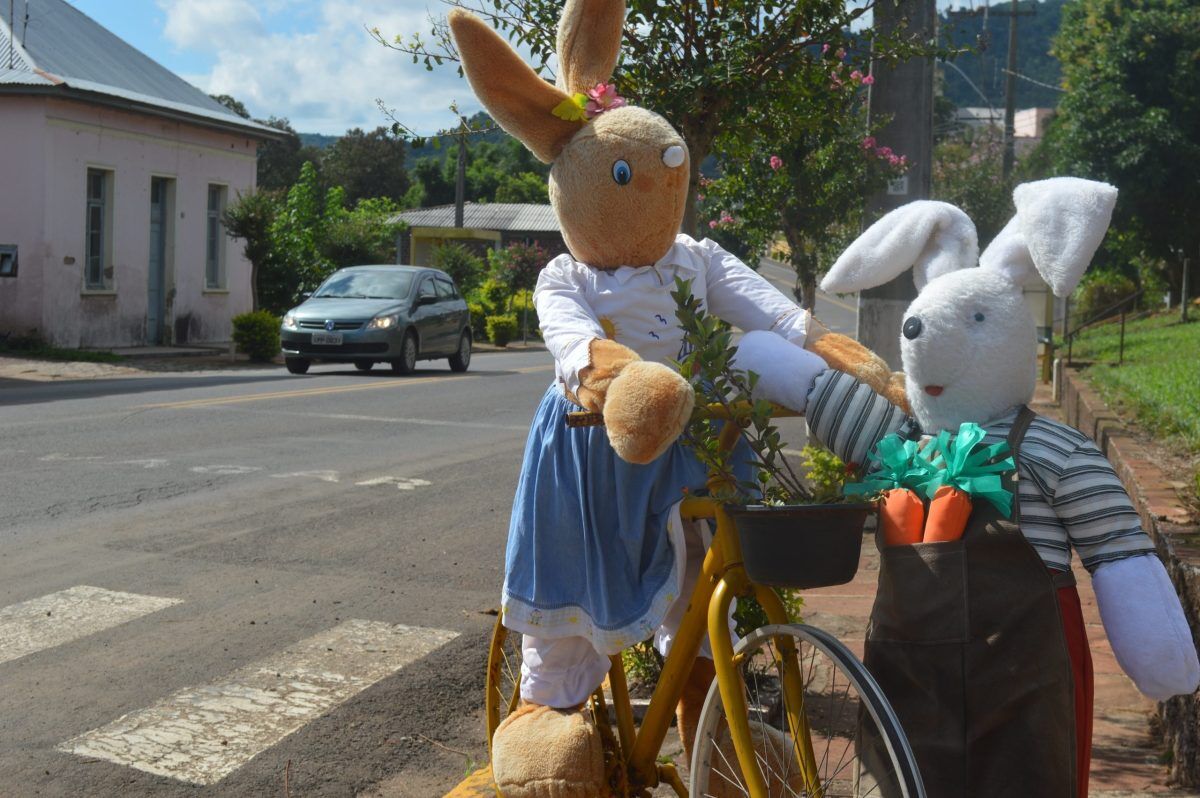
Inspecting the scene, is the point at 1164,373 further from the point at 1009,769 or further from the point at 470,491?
the point at 1009,769

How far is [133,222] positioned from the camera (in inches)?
Result: 983

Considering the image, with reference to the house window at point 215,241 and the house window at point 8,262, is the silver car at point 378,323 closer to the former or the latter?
the house window at point 8,262

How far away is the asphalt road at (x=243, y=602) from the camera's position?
4.14 m

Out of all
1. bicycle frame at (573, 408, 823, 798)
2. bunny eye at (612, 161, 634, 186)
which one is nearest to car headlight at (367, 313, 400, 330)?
bunny eye at (612, 161, 634, 186)

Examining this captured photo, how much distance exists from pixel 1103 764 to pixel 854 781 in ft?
5.71

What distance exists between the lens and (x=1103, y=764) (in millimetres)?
4031

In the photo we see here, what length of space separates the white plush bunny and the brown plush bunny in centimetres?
16

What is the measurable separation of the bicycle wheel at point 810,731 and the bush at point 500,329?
2872 cm

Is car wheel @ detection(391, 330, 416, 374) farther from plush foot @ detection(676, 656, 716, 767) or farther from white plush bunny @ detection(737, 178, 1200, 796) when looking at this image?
white plush bunny @ detection(737, 178, 1200, 796)

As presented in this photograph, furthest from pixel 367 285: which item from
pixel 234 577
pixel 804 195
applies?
pixel 234 577

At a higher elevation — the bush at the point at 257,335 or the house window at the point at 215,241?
the house window at the point at 215,241

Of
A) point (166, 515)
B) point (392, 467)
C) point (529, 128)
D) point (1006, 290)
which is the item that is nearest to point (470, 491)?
point (392, 467)

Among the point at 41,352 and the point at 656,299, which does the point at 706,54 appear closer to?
the point at 656,299

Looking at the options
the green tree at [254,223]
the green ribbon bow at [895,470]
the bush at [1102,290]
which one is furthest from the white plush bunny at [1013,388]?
the bush at [1102,290]
